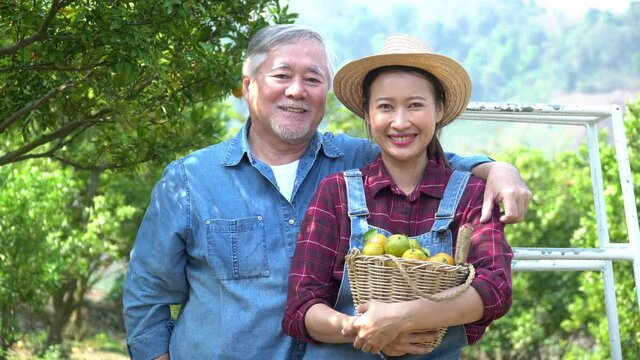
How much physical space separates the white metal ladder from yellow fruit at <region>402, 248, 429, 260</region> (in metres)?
0.99

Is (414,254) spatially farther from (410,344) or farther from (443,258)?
(410,344)

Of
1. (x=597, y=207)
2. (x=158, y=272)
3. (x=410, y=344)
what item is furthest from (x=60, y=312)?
(x=410, y=344)

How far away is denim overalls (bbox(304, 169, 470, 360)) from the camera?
278 centimetres

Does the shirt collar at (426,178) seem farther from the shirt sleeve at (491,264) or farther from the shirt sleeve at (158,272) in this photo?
the shirt sleeve at (158,272)

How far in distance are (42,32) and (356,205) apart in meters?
1.25

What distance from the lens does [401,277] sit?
2.46 meters

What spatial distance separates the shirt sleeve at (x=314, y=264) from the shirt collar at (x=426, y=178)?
0.36ft

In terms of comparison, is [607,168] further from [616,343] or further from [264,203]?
[264,203]

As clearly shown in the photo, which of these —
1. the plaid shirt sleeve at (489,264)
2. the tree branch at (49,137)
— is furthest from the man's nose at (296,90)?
the tree branch at (49,137)

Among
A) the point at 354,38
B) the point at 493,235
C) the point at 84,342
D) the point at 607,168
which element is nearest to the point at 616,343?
the point at 493,235

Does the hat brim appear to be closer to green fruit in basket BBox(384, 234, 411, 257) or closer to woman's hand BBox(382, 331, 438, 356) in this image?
green fruit in basket BBox(384, 234, 411, 257)

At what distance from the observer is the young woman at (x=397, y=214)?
8.83 feet

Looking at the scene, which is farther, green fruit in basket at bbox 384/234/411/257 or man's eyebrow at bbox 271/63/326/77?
man's eyebrow at bbox 271/63/326/77

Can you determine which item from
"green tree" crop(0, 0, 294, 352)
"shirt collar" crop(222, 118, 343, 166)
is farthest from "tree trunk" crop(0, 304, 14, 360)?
"shirt collar" crop(222, 118, 343, 166)
